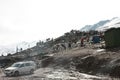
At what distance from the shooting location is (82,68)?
32438 millimetres

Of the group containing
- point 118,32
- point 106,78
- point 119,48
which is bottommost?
point 106,78

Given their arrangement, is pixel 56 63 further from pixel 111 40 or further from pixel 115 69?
pixel 115 69

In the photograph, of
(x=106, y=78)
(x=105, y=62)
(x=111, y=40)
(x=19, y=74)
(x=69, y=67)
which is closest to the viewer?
(x=106, y=78)

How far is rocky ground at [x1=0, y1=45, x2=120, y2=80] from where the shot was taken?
25889 millimetres

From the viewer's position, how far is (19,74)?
31.6 meters

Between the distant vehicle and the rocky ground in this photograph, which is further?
the distant vehicle

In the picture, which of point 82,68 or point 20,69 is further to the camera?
point 82,68

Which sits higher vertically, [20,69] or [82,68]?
[20,69]

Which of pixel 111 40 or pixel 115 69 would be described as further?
pixel 111 40

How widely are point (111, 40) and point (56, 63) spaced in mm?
8854

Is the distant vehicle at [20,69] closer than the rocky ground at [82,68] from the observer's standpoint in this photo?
No

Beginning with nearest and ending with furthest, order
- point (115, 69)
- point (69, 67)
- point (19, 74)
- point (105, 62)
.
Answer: point (115, 69)
point (105, 62)
point (19, 74)
point (69, 67)

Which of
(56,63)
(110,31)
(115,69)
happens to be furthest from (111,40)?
(115,69)

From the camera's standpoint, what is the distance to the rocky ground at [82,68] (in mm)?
25889
